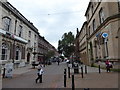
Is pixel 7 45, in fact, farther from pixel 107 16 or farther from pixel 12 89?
pixel 107 16

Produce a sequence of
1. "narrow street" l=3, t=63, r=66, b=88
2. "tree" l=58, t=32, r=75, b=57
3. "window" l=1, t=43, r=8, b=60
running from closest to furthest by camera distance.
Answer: "narrow street" l=3, t=63, r=66, b=88, "window" l=1, t=43, r=8, b=60, "tree" l=58, t=32, r=75, b=57

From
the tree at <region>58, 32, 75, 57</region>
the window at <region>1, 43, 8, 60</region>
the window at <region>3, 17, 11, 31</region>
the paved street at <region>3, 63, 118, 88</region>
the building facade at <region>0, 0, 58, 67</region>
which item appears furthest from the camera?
the tree at <region>58, 32, 75, 57</region>

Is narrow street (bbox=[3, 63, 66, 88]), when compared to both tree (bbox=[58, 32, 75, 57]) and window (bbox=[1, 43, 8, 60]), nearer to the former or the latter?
window (bbox=[1, 43, 8, 60])

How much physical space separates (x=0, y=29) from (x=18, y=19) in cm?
787

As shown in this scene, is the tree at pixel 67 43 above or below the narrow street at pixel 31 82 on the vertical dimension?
above

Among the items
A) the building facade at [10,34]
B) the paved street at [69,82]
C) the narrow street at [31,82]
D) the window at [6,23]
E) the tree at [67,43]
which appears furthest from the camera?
the tree at [67,43]

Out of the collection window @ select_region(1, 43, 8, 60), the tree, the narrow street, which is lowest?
the narrow street

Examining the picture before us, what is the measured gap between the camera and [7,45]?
19891 mm

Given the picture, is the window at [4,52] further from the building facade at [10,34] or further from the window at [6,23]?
the window at [6,23]

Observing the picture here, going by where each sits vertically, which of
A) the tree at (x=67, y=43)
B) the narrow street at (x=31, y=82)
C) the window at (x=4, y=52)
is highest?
the tree at (x=67, y=43)

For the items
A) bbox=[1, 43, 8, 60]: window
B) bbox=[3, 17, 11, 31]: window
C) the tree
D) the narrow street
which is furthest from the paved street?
the tree

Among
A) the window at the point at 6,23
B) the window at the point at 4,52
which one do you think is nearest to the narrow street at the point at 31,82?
the window at the point at 4,52

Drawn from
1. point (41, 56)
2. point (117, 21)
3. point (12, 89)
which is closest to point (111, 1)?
point (117, 21)

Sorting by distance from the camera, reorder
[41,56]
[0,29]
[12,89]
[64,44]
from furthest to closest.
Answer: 1. [64,44]
2. [41,56]
3. [0,29]
4. [12,89]
